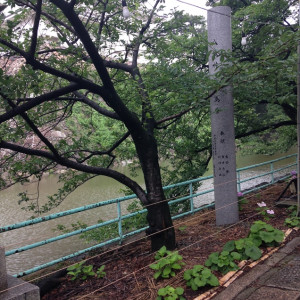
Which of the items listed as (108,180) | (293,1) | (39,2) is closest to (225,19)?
(39,2)

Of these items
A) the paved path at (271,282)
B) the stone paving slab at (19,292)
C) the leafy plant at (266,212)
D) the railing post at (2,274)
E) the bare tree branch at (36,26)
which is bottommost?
the leafy plant at (266,212)

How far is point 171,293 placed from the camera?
3318 mm

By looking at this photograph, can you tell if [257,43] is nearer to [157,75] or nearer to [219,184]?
[157,75]

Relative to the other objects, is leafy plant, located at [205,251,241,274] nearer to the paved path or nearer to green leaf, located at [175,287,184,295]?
the paved path

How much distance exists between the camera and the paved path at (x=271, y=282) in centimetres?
312

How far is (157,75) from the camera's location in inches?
248

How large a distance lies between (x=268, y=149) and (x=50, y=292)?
10.4m

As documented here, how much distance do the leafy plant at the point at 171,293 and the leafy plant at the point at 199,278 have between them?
0.63ft

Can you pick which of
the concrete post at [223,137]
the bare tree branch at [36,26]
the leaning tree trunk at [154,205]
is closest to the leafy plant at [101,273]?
the leaning tree trunk at [154,205]

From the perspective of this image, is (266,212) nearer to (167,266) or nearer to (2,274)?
(167,266)

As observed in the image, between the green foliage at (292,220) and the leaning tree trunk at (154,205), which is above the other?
the leaning tree trunk at (154,205)

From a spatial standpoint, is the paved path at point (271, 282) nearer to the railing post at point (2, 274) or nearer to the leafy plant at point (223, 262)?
the leafy plant at point (223, 262)

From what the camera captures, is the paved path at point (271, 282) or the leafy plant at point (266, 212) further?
the leafy plant at point (266, 212)

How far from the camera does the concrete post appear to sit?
5691 millimetres
